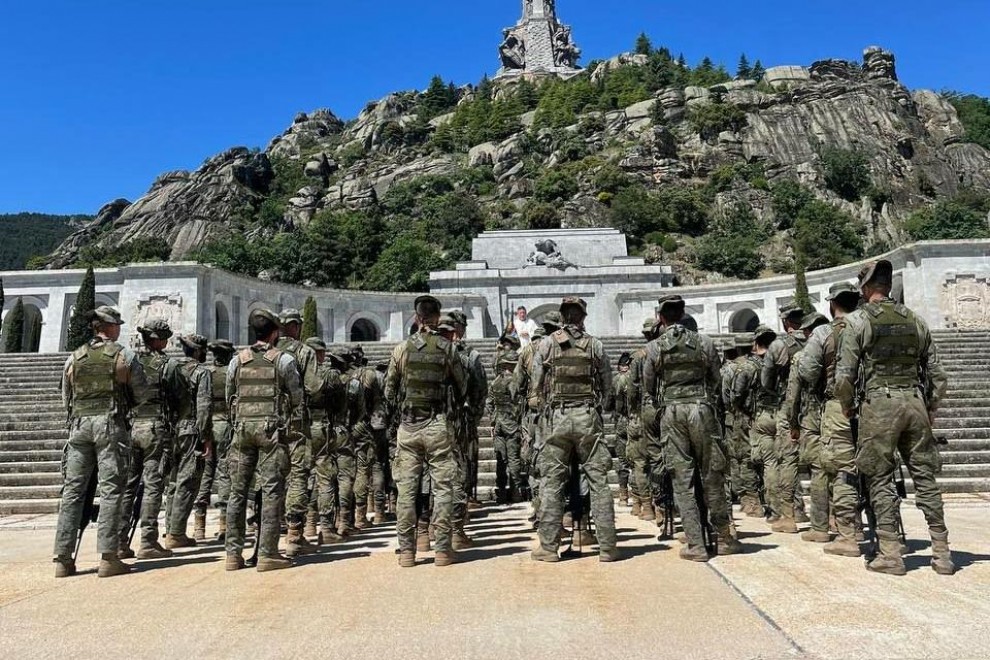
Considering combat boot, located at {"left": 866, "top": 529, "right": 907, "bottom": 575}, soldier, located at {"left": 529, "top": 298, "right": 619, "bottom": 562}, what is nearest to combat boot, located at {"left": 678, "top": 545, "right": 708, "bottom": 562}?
soldier, located at {"left": 529, "top": 298, "right": 619, "bottom": 562}

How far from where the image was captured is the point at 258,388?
5949 millimetres

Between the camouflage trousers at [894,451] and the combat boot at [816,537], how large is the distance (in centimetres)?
141

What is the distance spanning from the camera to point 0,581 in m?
5.43

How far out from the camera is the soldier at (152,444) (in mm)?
6570

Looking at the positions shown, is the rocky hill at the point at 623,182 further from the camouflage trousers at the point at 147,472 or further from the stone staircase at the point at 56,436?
the camouflage trousers at the point at 147,472

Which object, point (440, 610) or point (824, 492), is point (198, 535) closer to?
point (440, 610)

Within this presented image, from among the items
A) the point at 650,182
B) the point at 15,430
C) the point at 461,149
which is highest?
the point at 461,149

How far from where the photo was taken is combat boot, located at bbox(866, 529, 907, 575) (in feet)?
15.7

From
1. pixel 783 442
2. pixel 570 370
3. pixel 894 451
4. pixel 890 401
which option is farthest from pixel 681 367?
pixel 783 442

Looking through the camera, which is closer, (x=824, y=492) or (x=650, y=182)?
(x=824, y=492)

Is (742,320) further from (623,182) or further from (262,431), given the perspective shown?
(623,182)

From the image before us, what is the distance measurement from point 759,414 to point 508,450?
3688mm

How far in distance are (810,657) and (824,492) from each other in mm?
3591

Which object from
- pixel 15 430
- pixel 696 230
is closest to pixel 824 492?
pixel 15 430
